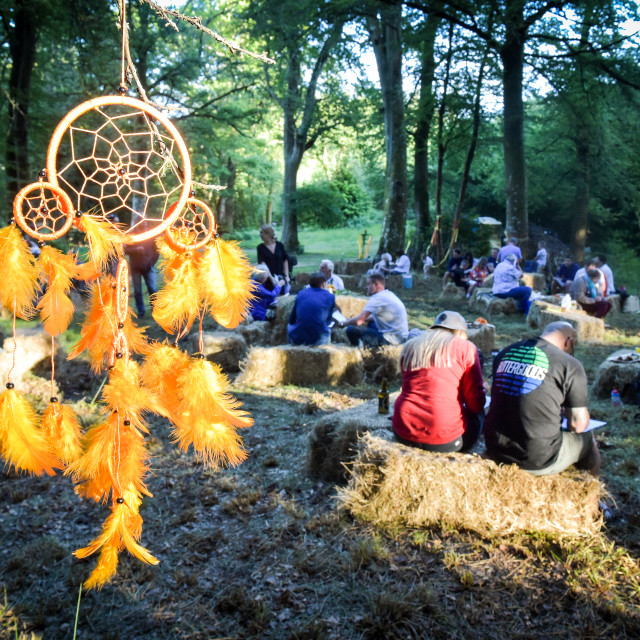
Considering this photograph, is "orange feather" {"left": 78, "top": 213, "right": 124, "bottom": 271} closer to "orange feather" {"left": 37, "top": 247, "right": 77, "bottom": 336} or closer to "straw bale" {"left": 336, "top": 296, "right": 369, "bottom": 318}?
"orange feather" {"left": 37, "top": 247, "right": 77, "bottom": 336}

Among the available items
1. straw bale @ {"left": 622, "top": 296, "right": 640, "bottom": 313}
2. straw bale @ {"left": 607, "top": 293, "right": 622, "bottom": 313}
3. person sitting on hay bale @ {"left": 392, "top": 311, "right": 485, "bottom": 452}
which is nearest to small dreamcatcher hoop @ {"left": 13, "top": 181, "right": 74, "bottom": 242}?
person sitting on hay bale @ {"left": 392, "top": 311, "right": 485, "bottom": 452}

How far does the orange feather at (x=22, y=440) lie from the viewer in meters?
1.82

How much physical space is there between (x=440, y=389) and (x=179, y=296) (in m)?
2.45

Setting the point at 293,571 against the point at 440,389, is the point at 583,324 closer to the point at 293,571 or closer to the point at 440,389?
the point at 440,389

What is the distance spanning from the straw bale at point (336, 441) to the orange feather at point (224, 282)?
276 cm

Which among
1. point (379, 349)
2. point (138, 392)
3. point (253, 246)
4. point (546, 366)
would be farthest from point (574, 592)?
point (253, 246)

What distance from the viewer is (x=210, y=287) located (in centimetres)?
200

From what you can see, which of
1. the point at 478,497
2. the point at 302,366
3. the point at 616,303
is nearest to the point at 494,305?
the point at 616,303

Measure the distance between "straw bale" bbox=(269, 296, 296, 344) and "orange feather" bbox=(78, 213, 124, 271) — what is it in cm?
758

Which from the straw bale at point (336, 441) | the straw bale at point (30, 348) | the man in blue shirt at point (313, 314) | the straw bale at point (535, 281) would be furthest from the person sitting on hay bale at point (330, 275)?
the straw bale at point (535, 281)

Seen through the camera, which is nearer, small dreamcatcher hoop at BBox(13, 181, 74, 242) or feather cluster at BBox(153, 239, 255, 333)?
Result: small dreamcatcher hoop at BBox(13, 181, 74, 242)

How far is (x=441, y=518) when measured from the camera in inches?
154

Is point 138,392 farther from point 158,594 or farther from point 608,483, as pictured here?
point 608,483

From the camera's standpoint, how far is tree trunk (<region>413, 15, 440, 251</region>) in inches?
806
